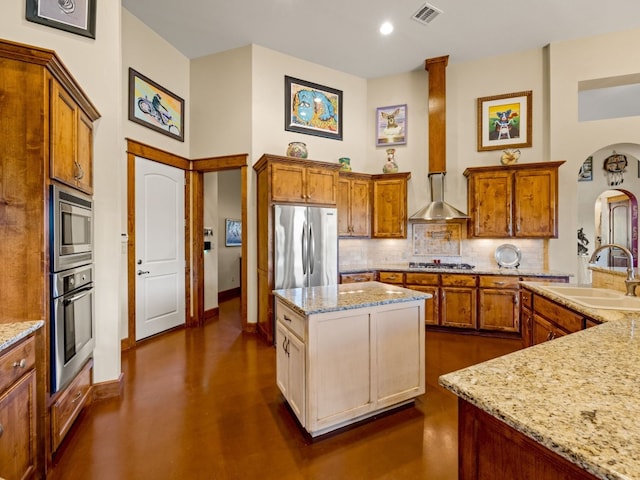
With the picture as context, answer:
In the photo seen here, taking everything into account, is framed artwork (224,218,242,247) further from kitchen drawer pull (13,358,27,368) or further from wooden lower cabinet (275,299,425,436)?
kitchen drawer pull (13,358,27,368)

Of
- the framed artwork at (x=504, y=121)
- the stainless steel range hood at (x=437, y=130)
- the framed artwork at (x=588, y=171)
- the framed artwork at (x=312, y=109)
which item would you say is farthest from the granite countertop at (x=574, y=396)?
the framed artwork at (x=588, y=171)

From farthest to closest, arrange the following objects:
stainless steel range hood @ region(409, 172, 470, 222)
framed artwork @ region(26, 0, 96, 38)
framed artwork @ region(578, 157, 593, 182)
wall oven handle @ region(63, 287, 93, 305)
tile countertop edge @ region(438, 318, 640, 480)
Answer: framed artwork @ region(578, 157, 593, 182) < stainless steel range hood @ region(409, 172, 470, 222) < framed artwork @ region(26, 0, 96, 38) < wall oven handle @ region(63, 287, 93, 305) < tile countertop edge @ region(438, 318, 640, 480)

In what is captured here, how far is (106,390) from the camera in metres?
2.42

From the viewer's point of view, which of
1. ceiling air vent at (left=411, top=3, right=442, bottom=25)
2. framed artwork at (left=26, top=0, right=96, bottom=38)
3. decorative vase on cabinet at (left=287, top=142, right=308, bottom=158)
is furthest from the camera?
decorative vase on cabinet at (left=287, top=142, right=308, bottom=158)

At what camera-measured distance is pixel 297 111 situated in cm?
452

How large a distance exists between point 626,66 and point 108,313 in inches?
263

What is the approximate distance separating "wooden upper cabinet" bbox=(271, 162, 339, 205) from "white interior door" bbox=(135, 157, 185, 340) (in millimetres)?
1534

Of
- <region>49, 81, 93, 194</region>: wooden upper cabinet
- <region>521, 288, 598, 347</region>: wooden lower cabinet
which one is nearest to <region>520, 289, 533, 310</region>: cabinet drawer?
<region>521, 288, 598, 347</region>: wooden lower cabinet

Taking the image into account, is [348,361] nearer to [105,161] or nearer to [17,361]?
[17,361]

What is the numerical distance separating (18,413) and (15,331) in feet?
1.25

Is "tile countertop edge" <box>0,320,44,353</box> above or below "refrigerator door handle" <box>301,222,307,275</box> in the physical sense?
below

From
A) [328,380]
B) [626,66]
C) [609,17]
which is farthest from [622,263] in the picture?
[328,380]

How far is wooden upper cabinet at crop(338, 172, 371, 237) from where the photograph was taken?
4656mm

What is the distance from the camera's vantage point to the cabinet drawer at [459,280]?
4.05 meters
